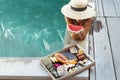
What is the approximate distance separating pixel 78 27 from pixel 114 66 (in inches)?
20.2

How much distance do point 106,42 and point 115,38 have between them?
13cm

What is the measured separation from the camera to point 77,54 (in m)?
2.18

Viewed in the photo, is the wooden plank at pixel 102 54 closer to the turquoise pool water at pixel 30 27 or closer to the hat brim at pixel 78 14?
the hat brim at pixel 78 14

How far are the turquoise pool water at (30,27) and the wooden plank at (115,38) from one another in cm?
56

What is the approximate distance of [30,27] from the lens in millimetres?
3389

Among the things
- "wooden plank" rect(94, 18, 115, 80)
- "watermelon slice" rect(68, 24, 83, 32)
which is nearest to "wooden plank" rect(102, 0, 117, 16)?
"wooden plank" rect(94, 18, 115, 80)

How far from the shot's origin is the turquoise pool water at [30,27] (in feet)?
9.31

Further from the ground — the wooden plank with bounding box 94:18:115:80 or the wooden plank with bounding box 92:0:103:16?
the wooden plank with bounding box 94:18:115:80

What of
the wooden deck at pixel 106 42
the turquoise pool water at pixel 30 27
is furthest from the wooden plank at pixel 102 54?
the turquoise pool water at pixel 30 27

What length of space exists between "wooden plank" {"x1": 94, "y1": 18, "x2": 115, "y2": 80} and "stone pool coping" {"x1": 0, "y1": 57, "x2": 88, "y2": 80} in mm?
181

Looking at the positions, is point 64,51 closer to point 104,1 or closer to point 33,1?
point 104,1

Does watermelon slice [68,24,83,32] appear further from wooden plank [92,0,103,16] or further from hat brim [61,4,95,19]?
wooden plank [92,0,103,16]

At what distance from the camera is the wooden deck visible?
6.90ft

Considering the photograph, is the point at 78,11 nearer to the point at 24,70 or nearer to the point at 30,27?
the point at 24,70
